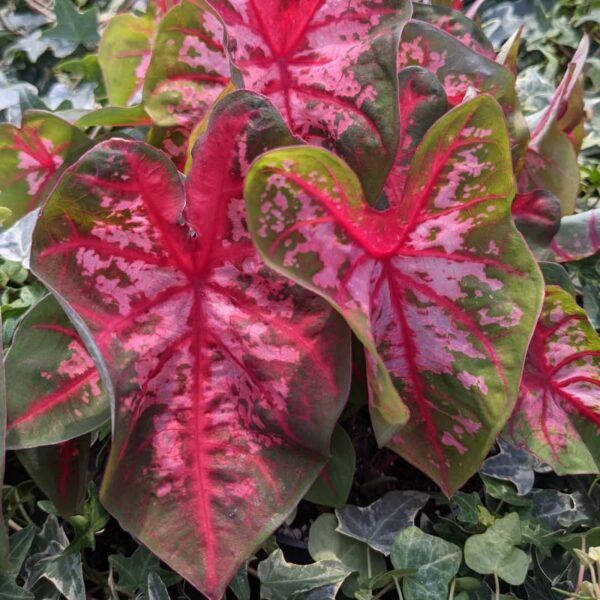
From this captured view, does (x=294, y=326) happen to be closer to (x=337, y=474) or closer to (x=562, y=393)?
(x=337, y=474)

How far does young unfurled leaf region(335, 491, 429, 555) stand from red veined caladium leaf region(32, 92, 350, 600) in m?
0.18

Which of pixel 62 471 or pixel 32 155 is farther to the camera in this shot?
pixel 32 155

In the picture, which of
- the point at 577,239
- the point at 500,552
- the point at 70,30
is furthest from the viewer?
the point at 70,30

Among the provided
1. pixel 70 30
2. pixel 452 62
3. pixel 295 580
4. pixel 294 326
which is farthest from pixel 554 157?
pixel 70 30

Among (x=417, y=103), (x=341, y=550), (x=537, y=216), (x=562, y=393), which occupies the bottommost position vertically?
(x=341, y=550)

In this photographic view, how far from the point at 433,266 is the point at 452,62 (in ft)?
0.84

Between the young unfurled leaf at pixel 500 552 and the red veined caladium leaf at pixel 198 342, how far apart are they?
0.22m

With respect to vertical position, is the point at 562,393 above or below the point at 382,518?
above

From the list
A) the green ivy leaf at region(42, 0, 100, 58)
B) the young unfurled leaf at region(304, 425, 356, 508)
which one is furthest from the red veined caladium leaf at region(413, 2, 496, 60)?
the green ivy leaf at region(42, 0, 100, 58)

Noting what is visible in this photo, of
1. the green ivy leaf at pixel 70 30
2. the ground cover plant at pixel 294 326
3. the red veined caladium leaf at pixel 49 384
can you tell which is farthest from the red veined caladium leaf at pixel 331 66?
the green ivy leaf at pixel 70 30

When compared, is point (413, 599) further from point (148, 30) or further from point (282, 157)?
point (148, 30)

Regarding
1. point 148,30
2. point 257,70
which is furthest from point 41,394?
point 148,30

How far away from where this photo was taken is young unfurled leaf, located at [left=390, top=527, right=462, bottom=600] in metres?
0.66

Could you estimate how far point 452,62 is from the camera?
2.37 feet
